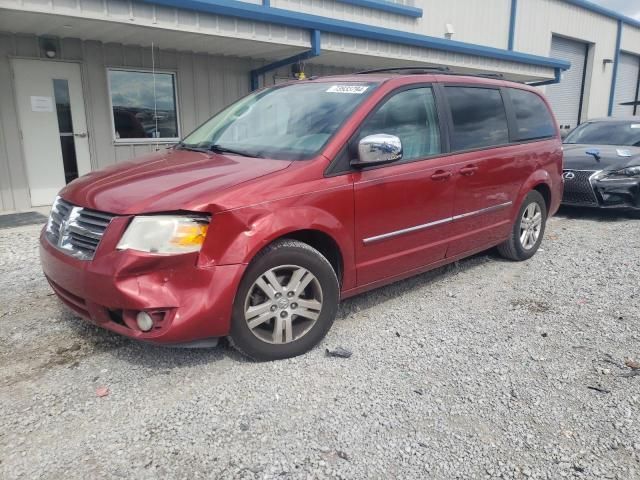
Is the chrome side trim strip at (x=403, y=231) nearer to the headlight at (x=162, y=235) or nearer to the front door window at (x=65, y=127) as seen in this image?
the headlight at (x=162, y=235)

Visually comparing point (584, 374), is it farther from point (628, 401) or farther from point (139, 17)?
point (139, 17)

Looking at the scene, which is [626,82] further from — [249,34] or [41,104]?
[41,104]

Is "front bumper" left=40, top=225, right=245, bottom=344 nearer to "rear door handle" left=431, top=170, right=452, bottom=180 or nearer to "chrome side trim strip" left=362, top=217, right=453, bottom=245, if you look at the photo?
"chrome side trim strip" left=362, top=217, right=453, bottom=245

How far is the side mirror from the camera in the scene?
11.0ft

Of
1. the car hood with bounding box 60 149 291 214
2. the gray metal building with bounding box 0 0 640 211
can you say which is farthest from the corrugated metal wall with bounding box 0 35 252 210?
the car hood with bounding box 60 149 291 214

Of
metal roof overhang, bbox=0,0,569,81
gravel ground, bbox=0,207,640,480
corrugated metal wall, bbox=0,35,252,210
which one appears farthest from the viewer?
corrugated metal wall, bbox=0,35,252,210

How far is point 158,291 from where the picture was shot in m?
2.76

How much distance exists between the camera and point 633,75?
989 inches

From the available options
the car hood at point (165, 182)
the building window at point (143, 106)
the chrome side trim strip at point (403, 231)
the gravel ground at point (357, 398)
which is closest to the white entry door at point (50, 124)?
the building window at point (143, 106)

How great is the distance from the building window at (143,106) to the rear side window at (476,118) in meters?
6.30

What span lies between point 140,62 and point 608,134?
8.28 meters

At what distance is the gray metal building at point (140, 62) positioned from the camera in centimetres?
732

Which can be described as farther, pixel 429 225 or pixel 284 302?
pixel 429 225

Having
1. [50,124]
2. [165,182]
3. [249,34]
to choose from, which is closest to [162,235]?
[165,182]
